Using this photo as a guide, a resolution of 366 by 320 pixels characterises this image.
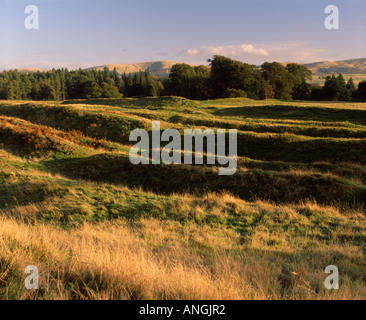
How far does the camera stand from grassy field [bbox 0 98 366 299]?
12.4ft

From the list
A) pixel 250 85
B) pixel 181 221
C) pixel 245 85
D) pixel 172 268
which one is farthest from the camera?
pixel 250 85

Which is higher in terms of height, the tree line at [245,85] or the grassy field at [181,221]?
the tree line at [245,85]

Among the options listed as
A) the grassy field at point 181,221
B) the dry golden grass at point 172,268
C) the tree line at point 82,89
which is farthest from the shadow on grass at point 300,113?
the tree line at point 82,89

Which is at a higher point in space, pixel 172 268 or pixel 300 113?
pixel 300 113

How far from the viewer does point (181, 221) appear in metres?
10.2

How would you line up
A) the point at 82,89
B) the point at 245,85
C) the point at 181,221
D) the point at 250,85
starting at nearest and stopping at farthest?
1. the point at 181,221
2. the point at 245,85
3. the point at 250,85
4. the point at 82,89

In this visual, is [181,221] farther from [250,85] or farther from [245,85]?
[250,85]

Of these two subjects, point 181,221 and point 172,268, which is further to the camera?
point 181,221

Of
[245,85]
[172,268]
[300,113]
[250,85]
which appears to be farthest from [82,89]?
[172,268]

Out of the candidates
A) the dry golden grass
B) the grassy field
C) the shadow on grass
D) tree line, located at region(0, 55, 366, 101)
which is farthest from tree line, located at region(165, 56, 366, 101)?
the dry golden grass

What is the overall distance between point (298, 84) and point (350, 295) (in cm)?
10518

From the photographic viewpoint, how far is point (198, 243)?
744 cm

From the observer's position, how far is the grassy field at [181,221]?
12.4 feet

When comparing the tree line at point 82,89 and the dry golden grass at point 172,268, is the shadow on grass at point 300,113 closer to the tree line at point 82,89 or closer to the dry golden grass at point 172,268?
the dry golden grass at point 172,268
